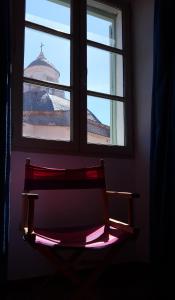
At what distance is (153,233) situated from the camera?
84.7 inches

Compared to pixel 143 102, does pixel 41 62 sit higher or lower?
higher

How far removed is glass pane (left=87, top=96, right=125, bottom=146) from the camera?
8.39ft

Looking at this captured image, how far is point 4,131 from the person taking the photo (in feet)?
6.00

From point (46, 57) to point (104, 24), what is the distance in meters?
0.71

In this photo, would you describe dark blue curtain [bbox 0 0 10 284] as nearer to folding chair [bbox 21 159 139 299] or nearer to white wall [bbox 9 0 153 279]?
folding chair [bbox 21 159 139 299]

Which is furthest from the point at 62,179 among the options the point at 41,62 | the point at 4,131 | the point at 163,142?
the point at 41,62

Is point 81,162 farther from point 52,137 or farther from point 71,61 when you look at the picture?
point 71,61

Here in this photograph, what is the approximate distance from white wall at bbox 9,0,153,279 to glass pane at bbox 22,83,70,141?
179 mm

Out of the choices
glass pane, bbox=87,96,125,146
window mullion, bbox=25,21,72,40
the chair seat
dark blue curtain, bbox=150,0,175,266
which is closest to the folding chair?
the chair seat

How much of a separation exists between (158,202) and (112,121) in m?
0.89

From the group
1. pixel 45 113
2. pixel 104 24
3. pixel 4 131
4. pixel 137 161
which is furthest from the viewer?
pixel 104 24

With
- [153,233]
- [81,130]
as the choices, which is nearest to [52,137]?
[81,130]

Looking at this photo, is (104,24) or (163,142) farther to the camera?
(104,24)

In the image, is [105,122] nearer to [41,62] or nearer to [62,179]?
[41,62]
